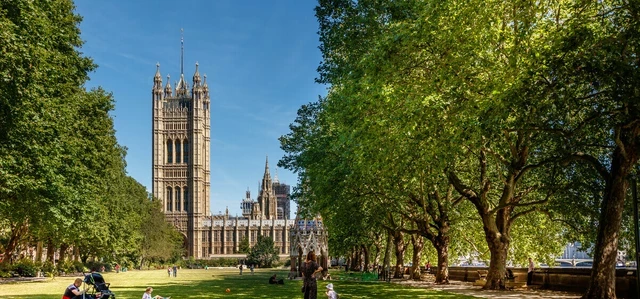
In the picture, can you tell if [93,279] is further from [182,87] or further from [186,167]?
[182,87]

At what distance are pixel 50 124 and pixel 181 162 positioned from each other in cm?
15625

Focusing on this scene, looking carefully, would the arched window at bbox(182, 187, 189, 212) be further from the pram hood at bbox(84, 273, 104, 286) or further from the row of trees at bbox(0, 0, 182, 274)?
the pram hood at bbox(84, 273, 104, 286)

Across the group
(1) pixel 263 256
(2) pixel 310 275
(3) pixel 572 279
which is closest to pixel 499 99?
(2) pixel 310 275

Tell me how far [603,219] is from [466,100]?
543 centimetres

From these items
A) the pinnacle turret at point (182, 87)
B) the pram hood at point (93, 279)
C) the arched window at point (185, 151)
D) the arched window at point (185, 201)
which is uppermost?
the pinnacle turret at point (182, 87)

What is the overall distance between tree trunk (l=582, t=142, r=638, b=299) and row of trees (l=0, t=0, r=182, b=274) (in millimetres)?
20621

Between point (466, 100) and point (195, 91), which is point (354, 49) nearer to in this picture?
point (466, 100)

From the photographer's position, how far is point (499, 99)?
19391 mm

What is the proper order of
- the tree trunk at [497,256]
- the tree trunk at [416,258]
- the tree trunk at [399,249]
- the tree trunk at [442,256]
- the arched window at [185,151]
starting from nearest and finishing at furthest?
the tree trunk at [497,256] < the tree trunk at [442,256] < the tree trunk at [416,258] < the tree trunk at [399,249] < the arched window at [185,151]

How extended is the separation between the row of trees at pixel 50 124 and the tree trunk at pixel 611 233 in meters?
20.6

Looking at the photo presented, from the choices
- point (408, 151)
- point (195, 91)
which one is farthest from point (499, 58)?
point (195, 91)

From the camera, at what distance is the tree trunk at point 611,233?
2041 cm

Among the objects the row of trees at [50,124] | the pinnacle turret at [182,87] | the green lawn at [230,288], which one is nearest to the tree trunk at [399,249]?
the green lawn at [230,288]

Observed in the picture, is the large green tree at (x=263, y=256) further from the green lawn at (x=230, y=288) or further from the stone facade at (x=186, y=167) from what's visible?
the green lawn at (x=230, y=288)
